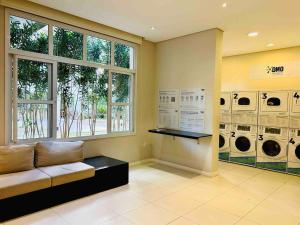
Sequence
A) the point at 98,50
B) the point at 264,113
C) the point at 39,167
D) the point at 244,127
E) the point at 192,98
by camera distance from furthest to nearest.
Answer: the point at 244,127 → the point at 264,113 → the point at 192,98 → the point at 98,50 → the point at 39,167

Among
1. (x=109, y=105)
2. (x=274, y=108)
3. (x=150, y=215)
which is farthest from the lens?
(x=274, y=108)

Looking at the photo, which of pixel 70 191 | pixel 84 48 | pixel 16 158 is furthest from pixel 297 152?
pixel 16 158

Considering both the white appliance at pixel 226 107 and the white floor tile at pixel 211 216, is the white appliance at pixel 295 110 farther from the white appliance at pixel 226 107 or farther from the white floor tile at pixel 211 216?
the white floor tile at pixel 211 216

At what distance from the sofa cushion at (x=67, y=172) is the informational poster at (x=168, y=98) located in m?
2.40

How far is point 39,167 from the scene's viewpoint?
3180 mm

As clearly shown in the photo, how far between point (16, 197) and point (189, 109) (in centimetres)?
335

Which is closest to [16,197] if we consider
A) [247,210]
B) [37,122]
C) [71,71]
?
[37,122]

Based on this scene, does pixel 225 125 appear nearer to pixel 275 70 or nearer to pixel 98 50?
pixel 275 70

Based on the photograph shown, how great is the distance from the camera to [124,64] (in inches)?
186

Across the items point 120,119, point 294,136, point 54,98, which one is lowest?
point 294,136

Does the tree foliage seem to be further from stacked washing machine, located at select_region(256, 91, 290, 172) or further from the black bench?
stacked washing machine, located at select_region(256, 91, 290, 172)

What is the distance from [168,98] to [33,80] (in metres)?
2.80

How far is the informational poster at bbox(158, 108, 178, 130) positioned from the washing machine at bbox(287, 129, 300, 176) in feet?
7.95

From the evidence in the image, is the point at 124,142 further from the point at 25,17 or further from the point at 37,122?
the point at 25,17
